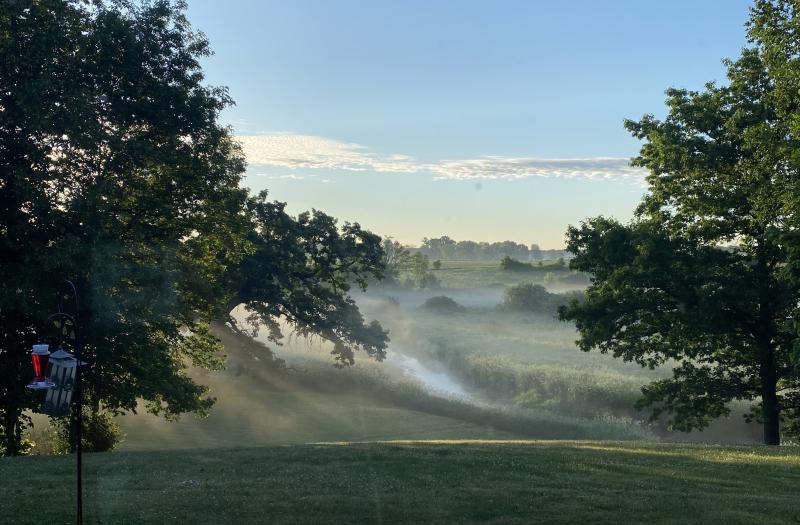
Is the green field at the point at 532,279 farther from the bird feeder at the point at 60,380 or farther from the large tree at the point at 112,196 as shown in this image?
the bird feeder at the point at 60,380

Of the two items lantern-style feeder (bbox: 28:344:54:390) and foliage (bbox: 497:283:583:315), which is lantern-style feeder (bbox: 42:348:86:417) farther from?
foliage (bbox: 497:283:583:315)

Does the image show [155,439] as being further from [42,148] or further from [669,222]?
[669,222]

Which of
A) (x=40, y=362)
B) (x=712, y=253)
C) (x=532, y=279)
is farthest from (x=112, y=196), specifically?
(x=532, y=279)

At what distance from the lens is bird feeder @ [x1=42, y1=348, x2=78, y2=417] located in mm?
13453

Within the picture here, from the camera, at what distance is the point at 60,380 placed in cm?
1347

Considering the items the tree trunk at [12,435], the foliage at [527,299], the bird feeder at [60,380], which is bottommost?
the tree trunk at [12,435]

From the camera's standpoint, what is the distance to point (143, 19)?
31.3m

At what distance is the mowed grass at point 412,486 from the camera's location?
16.0 m

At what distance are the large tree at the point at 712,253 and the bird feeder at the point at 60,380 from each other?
80.0ft

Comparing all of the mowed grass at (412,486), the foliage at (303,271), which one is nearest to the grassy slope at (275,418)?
the foliage at (303,271)

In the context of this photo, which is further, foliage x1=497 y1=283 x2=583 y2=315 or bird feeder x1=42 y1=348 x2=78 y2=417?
foliage x1=497 y1=283 x2=583 y2=315

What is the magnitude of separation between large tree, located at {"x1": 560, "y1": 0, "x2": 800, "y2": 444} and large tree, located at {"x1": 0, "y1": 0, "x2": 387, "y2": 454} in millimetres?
17077

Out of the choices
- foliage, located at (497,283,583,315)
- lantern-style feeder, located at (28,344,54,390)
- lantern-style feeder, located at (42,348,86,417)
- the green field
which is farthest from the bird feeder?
the green field

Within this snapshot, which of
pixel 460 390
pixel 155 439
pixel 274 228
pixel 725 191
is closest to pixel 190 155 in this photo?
pixel 274 228
